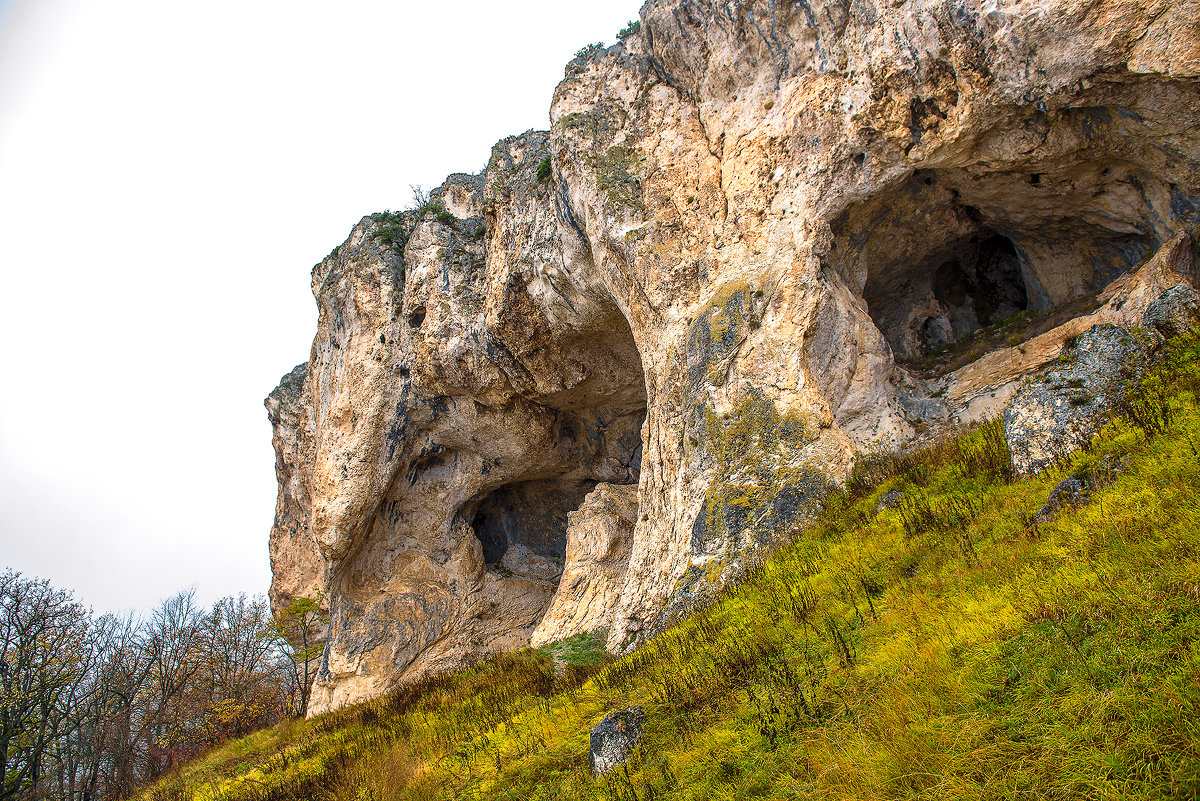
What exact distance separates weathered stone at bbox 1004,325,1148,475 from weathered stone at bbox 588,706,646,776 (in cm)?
426

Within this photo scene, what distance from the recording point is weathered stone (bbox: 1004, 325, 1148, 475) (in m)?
5.44

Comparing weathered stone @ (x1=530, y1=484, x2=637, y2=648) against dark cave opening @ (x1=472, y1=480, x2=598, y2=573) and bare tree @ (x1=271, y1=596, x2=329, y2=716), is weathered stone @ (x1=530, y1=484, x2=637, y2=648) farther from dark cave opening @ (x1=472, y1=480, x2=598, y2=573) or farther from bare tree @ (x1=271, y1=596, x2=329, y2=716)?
bare tree @ (x1=271, y1=596, x2=329, y2=716)

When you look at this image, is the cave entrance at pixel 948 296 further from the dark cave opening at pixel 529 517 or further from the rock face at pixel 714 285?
the dark cave opening at pixel 529 517

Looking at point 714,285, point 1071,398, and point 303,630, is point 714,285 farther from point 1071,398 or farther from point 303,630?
point 303,630

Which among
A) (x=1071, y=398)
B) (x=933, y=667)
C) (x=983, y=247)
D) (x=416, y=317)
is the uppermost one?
(x=416, y=317)

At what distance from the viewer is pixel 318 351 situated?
19.2 meters

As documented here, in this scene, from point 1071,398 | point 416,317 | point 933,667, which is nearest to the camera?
point 933,667

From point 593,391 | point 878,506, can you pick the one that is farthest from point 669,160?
point 878,506

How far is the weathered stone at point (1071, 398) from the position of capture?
5.44 meters

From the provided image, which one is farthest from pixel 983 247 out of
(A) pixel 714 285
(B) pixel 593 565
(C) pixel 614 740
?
(C) pixel 614 740

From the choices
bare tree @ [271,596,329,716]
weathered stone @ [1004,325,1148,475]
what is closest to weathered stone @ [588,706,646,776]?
weathered stone @ [1004,325,1148,475]

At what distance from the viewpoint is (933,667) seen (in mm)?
3270

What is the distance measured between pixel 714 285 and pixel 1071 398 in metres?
6.26

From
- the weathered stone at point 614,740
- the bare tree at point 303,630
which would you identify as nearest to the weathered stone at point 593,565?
the weathered stone at point 614,740
